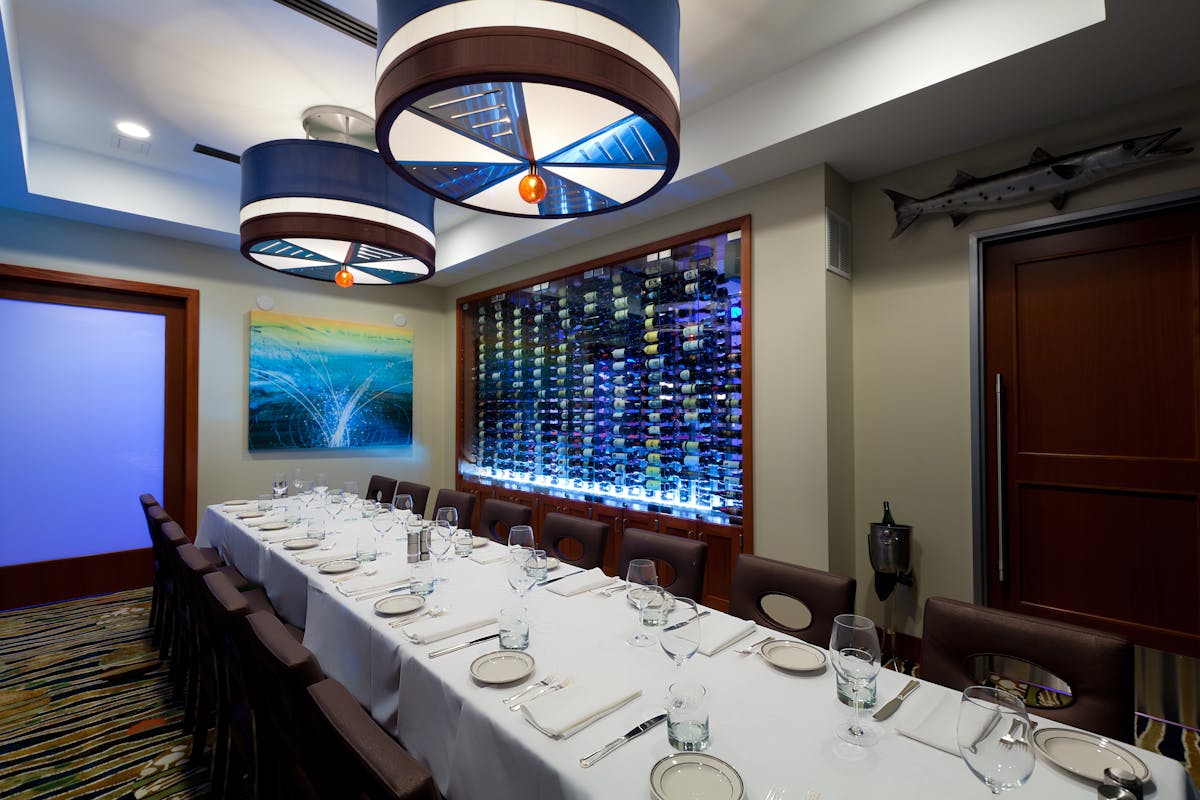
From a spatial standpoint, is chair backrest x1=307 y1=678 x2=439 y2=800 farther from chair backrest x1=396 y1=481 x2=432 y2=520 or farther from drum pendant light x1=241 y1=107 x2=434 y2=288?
chair backrest x1=396 y1=481 x2=432 y2=520

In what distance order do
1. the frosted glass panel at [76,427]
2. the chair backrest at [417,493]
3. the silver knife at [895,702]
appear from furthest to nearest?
the frosted glass panel at [76,427] → the chair backrest at [417,493] → the silver knife at [895,702]

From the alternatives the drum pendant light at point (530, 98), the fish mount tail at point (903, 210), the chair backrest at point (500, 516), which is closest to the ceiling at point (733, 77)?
the fish mount tail at point (903, 210)

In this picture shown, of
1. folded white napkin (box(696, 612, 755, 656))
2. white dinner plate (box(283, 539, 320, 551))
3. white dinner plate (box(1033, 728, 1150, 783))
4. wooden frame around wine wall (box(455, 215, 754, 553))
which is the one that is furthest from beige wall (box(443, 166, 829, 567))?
white dinner plate (box(283, 539, 320, 551))

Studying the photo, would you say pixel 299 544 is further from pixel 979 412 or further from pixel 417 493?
pixel 979 412

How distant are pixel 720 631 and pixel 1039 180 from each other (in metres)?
2.61

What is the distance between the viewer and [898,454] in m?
3.07

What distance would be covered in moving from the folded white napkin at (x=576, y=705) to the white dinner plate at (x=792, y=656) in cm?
37

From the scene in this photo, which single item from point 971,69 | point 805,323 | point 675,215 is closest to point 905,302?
point 805,323

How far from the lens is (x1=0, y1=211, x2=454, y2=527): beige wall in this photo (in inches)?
157

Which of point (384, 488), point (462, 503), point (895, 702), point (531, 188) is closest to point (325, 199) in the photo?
point (531, 188)

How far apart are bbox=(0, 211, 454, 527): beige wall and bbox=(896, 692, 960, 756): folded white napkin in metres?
5.08

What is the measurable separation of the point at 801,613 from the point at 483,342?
3804 mm

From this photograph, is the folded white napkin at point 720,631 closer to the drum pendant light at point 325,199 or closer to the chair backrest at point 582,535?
the chair backrest at point 582,535

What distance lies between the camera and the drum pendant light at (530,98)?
1310mm
